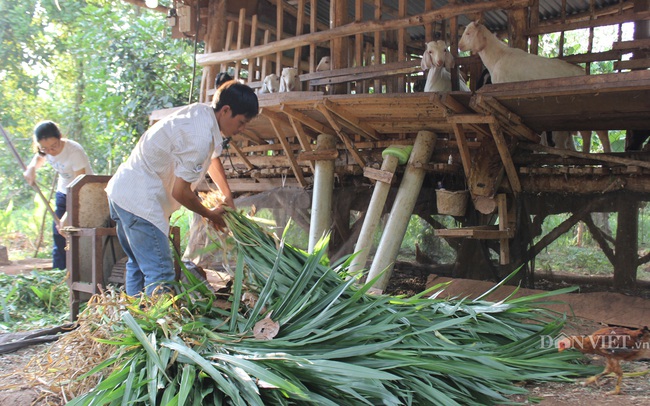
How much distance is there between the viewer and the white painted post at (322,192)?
6.06 m

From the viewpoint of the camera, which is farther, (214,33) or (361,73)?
(214,33)

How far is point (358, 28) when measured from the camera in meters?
5.84

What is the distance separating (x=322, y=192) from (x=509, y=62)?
7.71ft

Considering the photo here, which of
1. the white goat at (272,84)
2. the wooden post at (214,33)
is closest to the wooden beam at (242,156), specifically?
the wooden post at (214,33)

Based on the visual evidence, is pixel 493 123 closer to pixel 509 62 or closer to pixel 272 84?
Result: pixel 509 62

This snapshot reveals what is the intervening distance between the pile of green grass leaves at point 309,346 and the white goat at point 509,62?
239 centimetres

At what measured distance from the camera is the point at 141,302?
2760 mm

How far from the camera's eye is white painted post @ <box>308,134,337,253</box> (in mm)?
6059

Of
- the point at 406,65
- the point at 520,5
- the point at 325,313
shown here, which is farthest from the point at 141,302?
the point at 520,5

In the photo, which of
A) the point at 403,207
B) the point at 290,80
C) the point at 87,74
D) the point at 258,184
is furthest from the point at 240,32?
the point at 87,74

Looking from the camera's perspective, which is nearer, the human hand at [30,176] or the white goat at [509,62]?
the white goat at [509,62]

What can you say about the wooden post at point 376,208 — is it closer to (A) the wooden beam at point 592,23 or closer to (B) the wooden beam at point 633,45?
(A) the wooden beam at point 592,23

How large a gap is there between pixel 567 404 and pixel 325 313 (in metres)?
1.20

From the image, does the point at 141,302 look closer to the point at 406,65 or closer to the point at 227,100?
the point at 227,100
